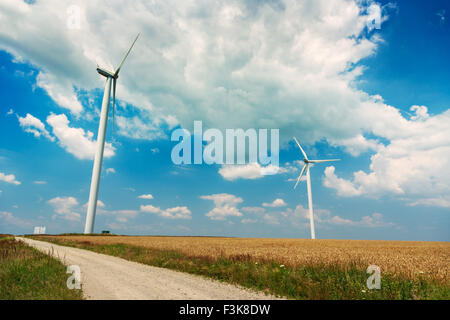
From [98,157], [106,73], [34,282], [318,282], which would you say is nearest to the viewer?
[34,282]

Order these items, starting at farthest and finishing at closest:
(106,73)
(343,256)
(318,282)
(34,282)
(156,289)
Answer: (106,73)
(343,256)
(318,282)
(34,282)
(156,289)

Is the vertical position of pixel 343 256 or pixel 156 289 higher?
pixel 343 256

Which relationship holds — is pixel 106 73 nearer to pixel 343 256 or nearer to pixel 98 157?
pixel 98 157

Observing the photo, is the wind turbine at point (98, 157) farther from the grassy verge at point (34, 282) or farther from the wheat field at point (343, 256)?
the grassy verge at point (34, 282)

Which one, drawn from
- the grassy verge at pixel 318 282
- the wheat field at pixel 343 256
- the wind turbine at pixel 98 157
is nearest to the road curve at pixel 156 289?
the grassy verge at pixel 318 282

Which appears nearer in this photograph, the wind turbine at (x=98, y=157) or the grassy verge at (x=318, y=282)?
the grassy verge at (x=318, y=282)

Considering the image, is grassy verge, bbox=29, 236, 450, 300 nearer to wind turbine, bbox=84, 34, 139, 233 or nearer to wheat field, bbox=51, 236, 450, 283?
wheat field, bbox=51, 236, 450, 283

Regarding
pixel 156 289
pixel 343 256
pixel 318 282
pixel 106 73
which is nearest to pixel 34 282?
pixel 156 289

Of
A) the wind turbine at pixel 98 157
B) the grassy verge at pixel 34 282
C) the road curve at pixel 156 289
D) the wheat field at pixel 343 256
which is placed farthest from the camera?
the wind turbine at pixel 98 157

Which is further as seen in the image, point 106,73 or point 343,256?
point 106,73

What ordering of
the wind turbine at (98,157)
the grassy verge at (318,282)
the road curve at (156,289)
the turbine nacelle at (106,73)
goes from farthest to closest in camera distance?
the turbine nacelle at (106,73) → the wind turbine at (98,157) → the grassy verge at (318,282) → the road curve at (156,289)

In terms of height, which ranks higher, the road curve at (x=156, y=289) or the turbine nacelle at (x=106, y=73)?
the turbine nacelle at (x=106, y=73)
